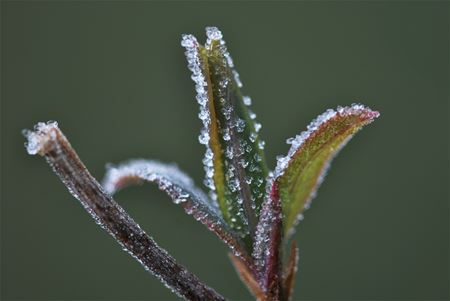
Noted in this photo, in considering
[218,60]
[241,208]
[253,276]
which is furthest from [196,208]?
[218,60]

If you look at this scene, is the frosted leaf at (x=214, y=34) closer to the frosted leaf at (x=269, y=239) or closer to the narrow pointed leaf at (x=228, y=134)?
the narrow pointed leaf at (x=228, y=134)

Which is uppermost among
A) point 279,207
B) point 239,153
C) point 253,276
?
point 239,153

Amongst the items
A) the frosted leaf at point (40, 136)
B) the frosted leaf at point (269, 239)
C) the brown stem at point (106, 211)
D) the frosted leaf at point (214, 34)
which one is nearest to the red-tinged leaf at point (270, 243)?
the frosted leaf at point (269, 239)

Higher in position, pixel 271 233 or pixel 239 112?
pixel 239 112

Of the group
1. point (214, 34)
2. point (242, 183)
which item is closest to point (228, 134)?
point (242, 183)

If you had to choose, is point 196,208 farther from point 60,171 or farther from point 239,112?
point 60,171

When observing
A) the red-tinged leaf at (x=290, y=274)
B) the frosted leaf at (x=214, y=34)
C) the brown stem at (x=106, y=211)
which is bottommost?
the red-tinged leaf at (x=290, y=274)

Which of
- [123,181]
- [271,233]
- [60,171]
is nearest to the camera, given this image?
[60,171]
